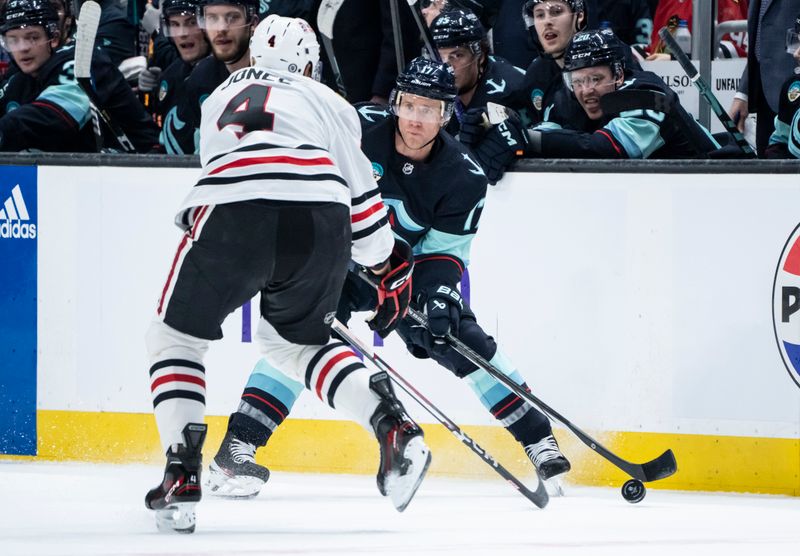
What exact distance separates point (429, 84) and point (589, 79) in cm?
66

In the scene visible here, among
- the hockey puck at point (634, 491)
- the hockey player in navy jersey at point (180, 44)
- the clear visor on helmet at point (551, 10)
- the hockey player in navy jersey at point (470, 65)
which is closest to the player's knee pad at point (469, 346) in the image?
the hockey puck at point (634, 491)

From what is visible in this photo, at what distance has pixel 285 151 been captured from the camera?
3.05 metres

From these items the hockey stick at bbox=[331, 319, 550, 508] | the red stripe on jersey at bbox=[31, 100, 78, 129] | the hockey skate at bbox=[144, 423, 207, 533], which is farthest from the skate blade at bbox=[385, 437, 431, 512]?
the red stripe on jersey at bbox=[31, 100, 78, 129]

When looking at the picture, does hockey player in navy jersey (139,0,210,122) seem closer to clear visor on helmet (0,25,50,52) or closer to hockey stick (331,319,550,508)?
clear visor on helmet (0,25,50,52)

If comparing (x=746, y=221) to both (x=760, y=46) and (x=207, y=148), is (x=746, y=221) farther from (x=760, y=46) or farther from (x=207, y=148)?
(x=207, y=148)

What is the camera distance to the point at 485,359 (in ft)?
13.0

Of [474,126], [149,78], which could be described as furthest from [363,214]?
[149,78]

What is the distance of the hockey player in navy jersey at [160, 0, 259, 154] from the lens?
15.4ft

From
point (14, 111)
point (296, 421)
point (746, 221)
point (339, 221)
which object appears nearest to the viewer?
point (339, 221)

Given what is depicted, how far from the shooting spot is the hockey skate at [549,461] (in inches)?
155

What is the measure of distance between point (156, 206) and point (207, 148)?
1383mm

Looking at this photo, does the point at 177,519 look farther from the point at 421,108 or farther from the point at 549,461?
the point at 421,108

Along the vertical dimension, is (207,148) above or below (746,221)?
above

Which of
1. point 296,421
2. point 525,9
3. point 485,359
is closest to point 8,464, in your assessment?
point 296,421
